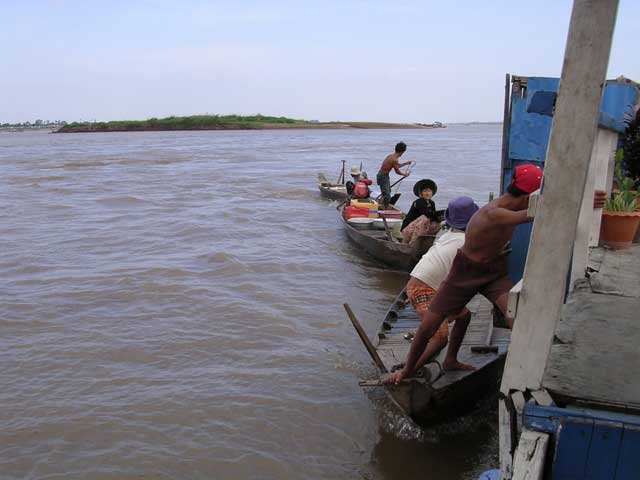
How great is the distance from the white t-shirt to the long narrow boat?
417 centimetres

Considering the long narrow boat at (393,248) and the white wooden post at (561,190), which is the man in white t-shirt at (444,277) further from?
the long narrow boat at (393,248)

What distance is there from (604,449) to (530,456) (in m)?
0.30

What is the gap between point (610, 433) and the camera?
226 cm

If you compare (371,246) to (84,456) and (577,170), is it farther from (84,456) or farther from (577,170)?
(577,170)

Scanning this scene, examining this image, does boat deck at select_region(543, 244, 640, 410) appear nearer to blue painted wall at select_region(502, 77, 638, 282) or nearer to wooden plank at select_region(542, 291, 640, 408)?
wooden plank at select_region(542, 291, 640, 408)

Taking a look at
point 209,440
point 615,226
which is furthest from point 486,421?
point 209,440

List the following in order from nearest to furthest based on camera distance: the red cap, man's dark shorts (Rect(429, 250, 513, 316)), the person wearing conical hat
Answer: the red cap
man's dark shorts (Rect(429, 250, 513, 316))
the person wearing conical hat

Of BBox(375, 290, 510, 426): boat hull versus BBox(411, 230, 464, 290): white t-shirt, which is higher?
BBox(411, 230, 464, 290): white t-shirt

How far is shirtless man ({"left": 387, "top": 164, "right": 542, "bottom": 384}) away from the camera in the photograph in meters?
3.45

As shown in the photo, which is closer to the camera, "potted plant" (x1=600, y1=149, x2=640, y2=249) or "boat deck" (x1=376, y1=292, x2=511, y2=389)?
"boat deck" (x1=376, y1=292, x2=511, y2=389)

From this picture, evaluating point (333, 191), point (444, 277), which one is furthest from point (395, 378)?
point (333, 191)

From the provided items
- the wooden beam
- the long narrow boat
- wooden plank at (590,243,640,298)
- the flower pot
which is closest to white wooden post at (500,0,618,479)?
the wooden beam

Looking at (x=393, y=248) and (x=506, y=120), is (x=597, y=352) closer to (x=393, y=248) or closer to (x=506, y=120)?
(x=506, y=120)

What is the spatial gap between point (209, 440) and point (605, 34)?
4.16 meters
